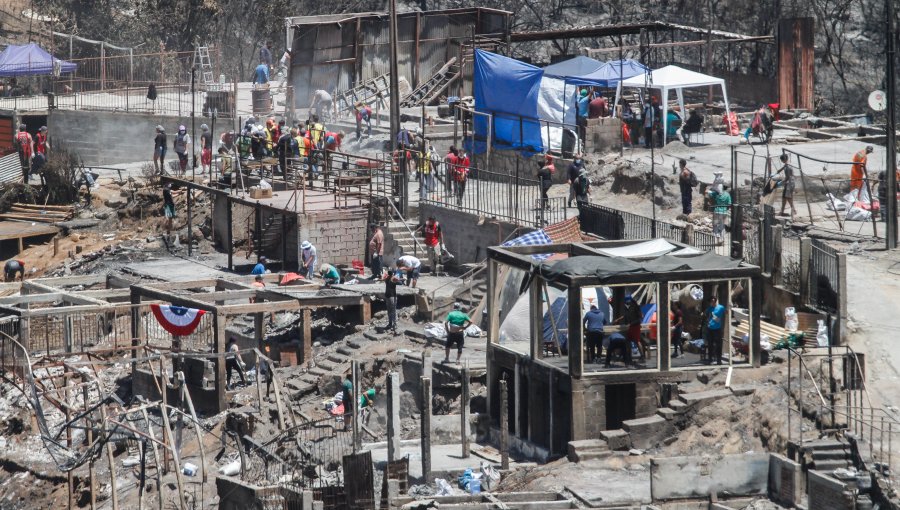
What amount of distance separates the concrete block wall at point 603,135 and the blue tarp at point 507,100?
114 cm

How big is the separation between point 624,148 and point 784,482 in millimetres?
19119

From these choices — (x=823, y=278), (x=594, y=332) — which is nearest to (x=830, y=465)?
(x=594, y=332)

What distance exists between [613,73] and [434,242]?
27.5 feet

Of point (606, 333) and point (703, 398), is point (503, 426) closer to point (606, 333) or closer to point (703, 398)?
A: point (606, 333)

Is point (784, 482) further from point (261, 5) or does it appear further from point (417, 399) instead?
point (261, 5)

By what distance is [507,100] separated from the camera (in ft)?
137

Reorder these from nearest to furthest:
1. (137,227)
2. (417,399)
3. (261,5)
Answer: (417,399) → (137,227) → (261,5)

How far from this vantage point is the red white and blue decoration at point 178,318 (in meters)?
33.0

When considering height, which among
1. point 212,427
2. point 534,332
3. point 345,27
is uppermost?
point 345,27

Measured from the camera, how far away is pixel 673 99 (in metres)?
46.8

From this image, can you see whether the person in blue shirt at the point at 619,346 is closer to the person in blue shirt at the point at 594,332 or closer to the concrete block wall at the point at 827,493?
the person in blue shirt at the point at 594,332

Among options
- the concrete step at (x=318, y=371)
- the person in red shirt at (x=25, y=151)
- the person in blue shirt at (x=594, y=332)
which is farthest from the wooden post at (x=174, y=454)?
the person in red shirt at (x=25, y=151)

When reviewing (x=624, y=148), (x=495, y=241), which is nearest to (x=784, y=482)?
(x=495, y=241)

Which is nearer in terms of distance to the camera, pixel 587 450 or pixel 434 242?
pixel 587 450
